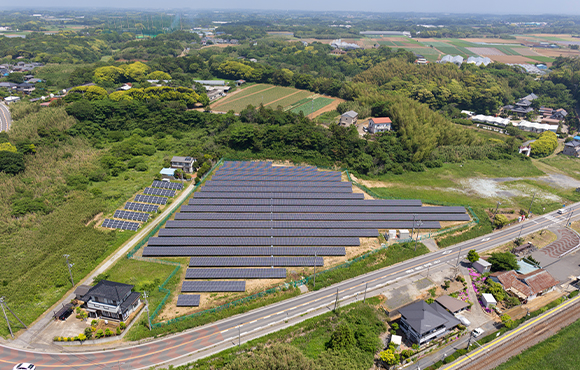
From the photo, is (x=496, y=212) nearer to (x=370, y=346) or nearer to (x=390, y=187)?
(x=390, y=187)

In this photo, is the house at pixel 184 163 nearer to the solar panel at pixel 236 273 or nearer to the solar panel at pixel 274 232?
the solar panel at pixel 274 232

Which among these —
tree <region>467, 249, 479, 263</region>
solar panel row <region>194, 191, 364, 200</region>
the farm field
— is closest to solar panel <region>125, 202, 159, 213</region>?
solar panel row <region>194, 191, 364, 200</region>

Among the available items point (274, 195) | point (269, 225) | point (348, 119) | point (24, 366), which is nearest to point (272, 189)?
point (274, 195)

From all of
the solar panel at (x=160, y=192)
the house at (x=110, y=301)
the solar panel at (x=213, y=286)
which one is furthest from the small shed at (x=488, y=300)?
the solar panel at (x=160, y=192)

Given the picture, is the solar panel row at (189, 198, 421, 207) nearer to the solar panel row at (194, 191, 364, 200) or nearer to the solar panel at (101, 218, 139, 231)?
the solar panel row at (194, 191, 364, 200)

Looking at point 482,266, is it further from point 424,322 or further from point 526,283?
point 424,322
